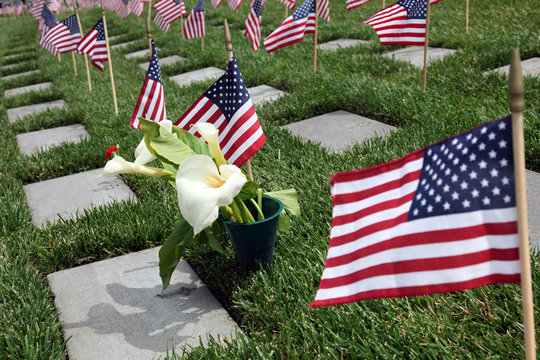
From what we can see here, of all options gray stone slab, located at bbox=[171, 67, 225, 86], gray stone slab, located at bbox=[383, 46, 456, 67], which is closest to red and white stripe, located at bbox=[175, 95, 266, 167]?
gray stone slab, located at bbox=[383, 46, 456, 67]

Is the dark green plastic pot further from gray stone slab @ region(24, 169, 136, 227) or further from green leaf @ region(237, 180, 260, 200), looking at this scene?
gray stone slab @ region(24, 169, 136, 227)

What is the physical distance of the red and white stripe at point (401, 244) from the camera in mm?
1234

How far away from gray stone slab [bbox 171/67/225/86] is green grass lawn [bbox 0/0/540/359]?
199 mm

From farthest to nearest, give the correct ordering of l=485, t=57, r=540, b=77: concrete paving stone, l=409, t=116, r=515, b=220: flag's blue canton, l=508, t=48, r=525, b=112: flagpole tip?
1. l=485, t=57, r=540, b=77: concrete paving stone
2. l=409, t=116, r=515, b=220: flag's blue canton
3. l=508, t=48, r=525, b=112: flagpole tip

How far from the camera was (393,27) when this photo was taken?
13.5 ft

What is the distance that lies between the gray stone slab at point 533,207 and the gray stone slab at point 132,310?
1283mm

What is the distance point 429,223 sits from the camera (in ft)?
4.22

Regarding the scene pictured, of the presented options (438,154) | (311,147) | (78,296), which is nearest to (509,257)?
(438,154)

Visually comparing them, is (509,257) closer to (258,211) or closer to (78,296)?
(258,211)

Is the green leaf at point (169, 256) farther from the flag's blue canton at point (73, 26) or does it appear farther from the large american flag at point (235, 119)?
the flag's blue canton at point (73, 26)

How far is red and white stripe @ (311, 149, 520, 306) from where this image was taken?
4.05 ft

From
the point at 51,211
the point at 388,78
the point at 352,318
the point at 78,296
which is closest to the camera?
the point at 352,318

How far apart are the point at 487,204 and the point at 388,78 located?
3.88 metres

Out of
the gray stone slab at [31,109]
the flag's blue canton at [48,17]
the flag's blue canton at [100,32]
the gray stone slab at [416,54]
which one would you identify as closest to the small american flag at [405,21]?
the gray stone slab at [416,54]
